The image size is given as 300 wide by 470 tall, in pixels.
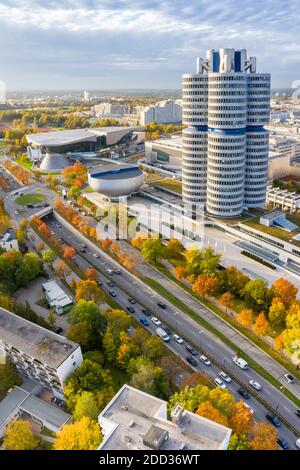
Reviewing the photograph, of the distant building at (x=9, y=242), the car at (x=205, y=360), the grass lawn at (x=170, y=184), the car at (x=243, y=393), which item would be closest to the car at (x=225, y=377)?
the car at (x=243, y=393)

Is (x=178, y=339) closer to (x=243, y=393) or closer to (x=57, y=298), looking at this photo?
(x=243, y=393)

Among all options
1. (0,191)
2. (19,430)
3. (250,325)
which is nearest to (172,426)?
(19,430)

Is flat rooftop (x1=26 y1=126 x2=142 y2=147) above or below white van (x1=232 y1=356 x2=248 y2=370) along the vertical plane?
above

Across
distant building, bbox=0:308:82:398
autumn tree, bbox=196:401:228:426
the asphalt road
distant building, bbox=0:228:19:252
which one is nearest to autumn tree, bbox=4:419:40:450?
distant building, bbox=0:308:82:398

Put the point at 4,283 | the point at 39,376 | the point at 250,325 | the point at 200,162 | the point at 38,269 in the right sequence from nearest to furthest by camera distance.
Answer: the point at 39,376 < the point at 250,325 < the point at 4,283 < the point at 38,269 < the point at 200,162

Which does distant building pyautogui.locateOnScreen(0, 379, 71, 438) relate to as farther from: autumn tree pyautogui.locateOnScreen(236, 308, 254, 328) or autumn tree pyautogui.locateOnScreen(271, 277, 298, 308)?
autumn tree pyautogui.locateOnScreen(271, 277, 298, 308)

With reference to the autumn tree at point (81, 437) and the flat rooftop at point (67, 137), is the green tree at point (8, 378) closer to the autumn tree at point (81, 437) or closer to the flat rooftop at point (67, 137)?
the autumn tree at point (81, 437)

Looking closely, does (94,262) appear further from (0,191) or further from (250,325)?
(0,191)
